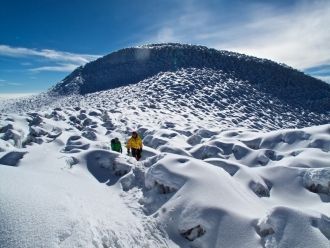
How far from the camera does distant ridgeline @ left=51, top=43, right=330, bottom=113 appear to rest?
41.3m

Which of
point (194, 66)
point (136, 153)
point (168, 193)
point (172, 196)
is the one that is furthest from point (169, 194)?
point (194, 66)

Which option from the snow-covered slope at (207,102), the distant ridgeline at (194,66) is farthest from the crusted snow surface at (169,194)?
the distant ridgeline at (194,66)

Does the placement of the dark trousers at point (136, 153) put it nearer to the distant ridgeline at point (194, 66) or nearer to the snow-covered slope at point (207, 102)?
the snow-covered slope at point (207, 102)

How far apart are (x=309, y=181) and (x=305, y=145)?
3.50 metres

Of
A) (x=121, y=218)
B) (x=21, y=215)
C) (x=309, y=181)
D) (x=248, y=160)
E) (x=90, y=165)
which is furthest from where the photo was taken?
(x=248, y=160)

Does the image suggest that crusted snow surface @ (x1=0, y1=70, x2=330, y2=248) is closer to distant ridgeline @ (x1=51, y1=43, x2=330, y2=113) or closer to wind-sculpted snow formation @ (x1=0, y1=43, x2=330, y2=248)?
wind-sculpted snow formation @ (x1=0, y1=43, x2=330, y2=248)

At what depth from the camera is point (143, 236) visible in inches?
231

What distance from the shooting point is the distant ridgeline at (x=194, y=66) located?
4131 centimetres

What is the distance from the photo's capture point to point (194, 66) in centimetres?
4659

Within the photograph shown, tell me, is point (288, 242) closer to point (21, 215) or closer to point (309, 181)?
point (309, 181)

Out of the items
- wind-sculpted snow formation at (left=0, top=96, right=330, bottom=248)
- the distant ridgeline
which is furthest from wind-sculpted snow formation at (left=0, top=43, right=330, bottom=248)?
the distant ridgeline

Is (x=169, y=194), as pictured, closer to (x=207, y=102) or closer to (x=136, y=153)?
(x=136, y=153)

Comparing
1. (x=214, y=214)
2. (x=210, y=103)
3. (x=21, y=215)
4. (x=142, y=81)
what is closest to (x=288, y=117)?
(x=210, y=103)

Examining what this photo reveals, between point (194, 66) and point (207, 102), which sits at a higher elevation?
point (194, 66)
